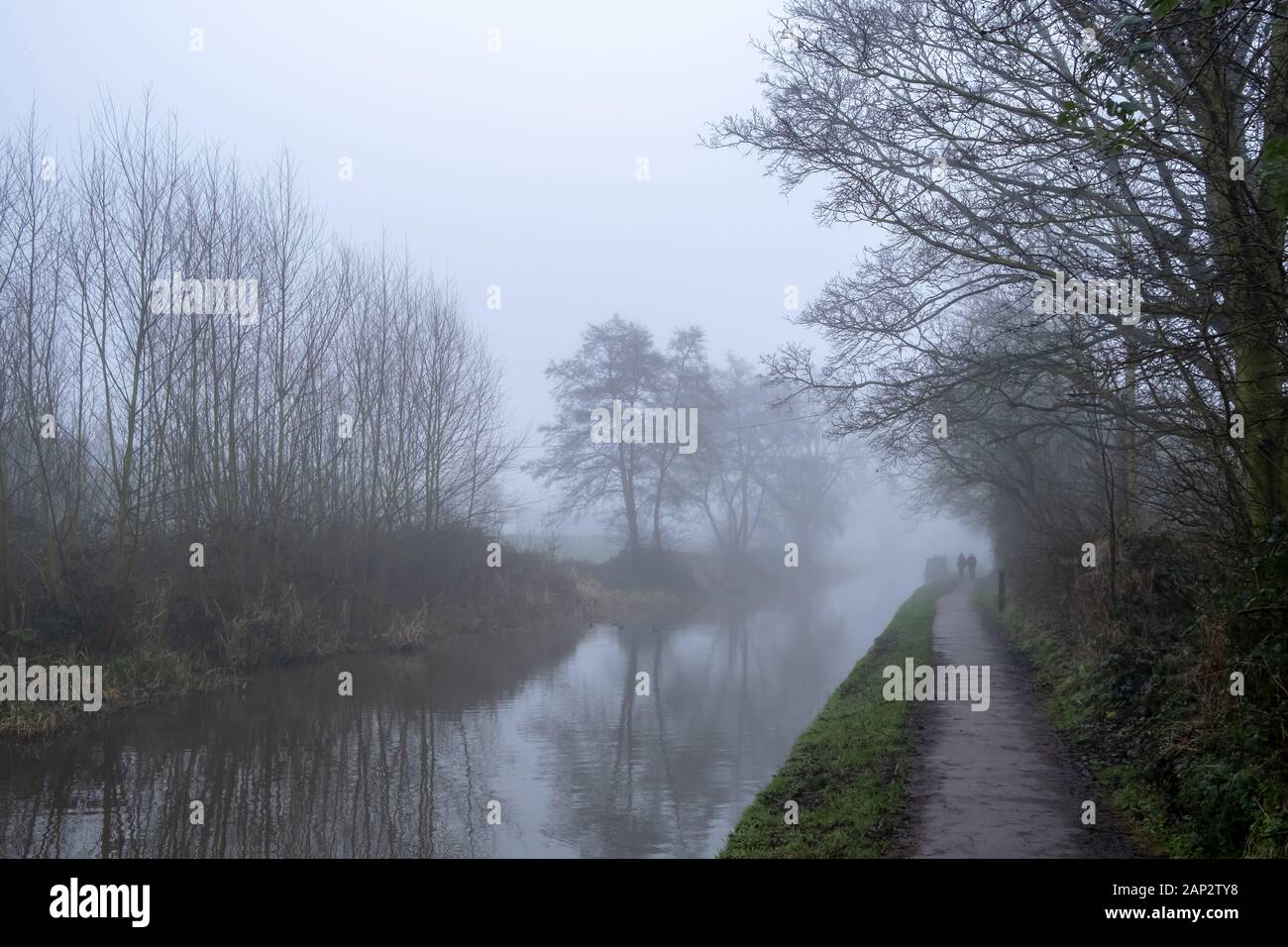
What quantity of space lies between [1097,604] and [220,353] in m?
18.6

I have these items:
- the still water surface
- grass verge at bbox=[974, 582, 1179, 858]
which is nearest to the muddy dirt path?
grass verge at bbox=[974, 582, 1179, 858]

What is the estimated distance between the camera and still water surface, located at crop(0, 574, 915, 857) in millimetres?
10023

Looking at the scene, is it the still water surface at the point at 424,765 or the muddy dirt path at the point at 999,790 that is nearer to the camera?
the muddy dirt path at the point at 999,790

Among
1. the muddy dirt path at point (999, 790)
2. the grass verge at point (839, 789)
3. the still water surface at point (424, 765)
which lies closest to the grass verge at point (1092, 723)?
the muddy dirt path at point (999, 790)

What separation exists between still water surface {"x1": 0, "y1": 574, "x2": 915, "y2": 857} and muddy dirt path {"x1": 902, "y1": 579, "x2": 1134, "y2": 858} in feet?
6.64

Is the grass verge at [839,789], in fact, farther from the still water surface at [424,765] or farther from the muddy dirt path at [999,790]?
the still water surface at [424,765]

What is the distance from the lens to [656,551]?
154ft

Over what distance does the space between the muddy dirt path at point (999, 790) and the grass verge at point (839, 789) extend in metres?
0.24

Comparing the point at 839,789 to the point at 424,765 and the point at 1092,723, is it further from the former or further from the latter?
the point at 424,765

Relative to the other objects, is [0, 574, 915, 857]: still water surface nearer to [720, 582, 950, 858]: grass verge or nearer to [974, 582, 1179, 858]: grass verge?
[720, 582, 950, 858]: grass verge

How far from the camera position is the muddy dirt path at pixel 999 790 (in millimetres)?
7355

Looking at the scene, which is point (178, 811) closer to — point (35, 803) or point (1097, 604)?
point (35, 803)

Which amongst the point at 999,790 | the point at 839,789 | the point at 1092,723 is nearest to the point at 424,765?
the point at 839,789

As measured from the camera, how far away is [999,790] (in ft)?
29.7
